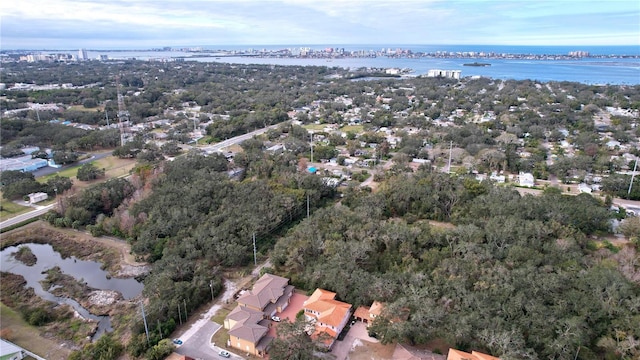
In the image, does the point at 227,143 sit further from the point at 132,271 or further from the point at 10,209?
the point at 132,271

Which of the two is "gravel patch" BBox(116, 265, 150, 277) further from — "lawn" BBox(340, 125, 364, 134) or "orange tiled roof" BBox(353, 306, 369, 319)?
"lawn" BBox(340, 125, 364, 134)

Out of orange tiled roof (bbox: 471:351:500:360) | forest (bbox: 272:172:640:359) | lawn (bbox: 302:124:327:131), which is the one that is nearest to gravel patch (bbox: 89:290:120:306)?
forest (bbox: 272:172:640:359)

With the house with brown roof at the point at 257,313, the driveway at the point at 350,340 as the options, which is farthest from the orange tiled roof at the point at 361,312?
the house with brown roof at the point at 257,313

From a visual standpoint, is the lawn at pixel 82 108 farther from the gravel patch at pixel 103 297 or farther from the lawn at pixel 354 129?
the gravel patch at pixel 103 297

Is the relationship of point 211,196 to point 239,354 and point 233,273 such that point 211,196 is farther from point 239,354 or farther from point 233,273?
point 239,354

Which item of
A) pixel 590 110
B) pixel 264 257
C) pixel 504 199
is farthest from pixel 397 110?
pixel 264 257

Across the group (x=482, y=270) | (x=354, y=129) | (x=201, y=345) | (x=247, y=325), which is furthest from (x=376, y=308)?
(x=354, y=129)
